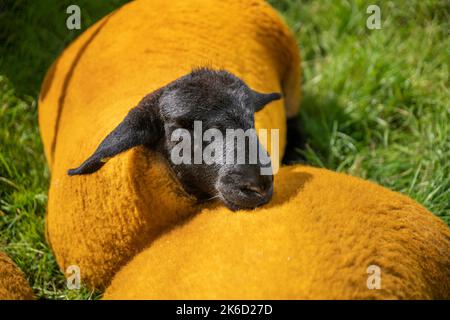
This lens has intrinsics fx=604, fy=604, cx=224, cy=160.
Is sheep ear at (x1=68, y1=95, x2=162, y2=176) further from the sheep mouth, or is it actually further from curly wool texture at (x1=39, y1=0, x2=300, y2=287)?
the sheep mouth

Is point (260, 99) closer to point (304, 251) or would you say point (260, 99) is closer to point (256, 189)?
point (256, 189)

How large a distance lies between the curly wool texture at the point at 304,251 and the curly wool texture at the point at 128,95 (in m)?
0.25

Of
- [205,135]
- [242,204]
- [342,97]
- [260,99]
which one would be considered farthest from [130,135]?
[342,97]

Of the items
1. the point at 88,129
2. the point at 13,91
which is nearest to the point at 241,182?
the point at 88,129

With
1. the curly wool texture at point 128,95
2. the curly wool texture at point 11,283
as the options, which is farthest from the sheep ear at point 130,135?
the curly wool texture at point 11,283

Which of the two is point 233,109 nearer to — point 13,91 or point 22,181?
point 22,181

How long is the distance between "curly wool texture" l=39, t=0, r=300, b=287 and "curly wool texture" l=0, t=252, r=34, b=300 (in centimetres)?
35

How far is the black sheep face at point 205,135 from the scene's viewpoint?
3084mm

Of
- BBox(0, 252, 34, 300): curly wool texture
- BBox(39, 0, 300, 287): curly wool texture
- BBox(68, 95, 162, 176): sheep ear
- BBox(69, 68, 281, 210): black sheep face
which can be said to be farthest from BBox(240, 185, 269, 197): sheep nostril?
BBox(0, 252, 34, 300): curly wool texture

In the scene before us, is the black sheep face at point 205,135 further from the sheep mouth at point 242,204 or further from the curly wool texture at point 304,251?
the curly wool texture at point 304,251

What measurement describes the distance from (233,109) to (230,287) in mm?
956
